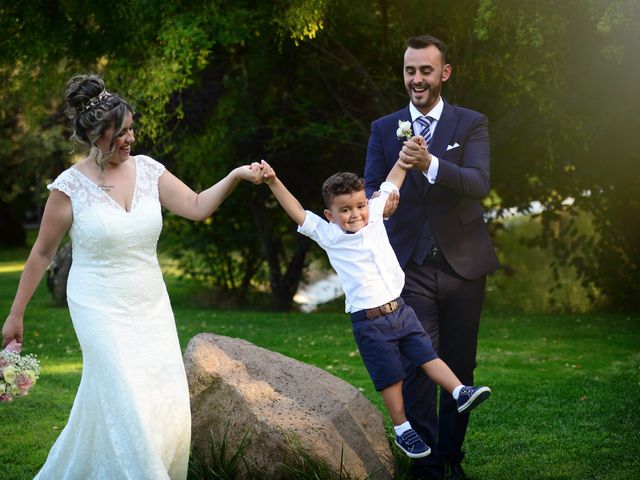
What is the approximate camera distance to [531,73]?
12.1 m

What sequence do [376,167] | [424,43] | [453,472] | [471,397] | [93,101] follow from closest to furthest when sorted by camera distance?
[93,101] → [471,397] → [424,43] → [376,167] → [453,472]

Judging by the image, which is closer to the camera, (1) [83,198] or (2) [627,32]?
(1) [83,198]

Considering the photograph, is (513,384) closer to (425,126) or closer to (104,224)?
(425,126)

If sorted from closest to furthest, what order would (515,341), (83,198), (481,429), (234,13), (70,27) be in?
(83,198), (481,429), (515,341), (234,13), (70,27)

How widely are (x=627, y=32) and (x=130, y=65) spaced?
6200 mm

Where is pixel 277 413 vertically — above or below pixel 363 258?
below

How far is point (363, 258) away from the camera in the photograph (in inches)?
200

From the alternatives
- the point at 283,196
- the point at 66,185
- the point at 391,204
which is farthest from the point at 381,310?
the point at 66,185

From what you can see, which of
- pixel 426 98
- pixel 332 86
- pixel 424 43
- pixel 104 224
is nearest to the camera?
pixel 104 224

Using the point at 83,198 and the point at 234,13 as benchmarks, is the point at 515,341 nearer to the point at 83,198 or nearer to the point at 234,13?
the point at 234,13

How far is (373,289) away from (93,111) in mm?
1652

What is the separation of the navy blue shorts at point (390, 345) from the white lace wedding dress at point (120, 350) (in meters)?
0.99

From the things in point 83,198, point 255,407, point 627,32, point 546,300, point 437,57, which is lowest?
point 546,300

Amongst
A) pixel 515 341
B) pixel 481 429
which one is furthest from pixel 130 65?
pixel 481 429
